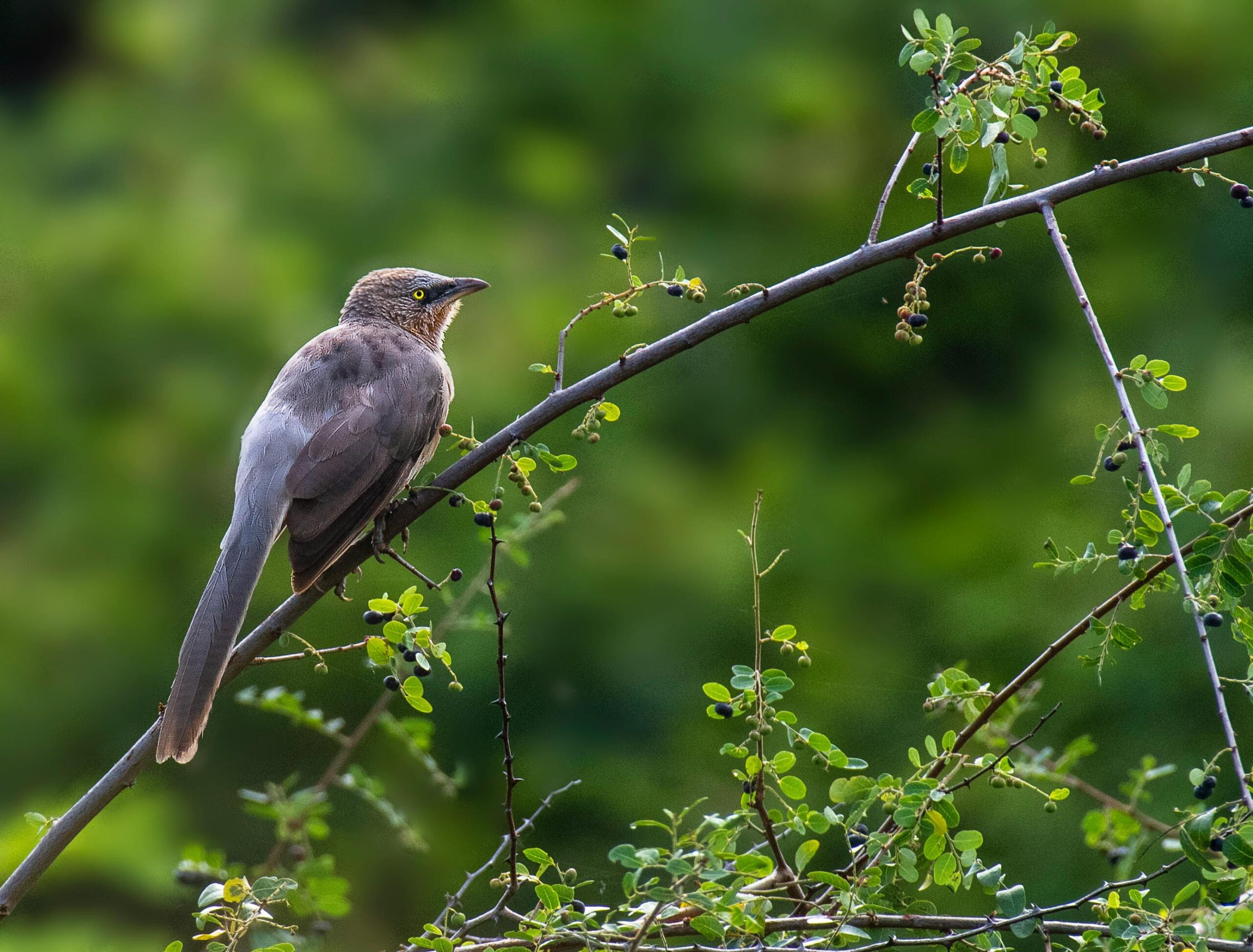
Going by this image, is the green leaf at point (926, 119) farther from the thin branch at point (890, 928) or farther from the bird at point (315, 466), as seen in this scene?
the bird at point (315, 466)

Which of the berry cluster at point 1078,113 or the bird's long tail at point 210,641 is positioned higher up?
the berry cluster at point 1078,113

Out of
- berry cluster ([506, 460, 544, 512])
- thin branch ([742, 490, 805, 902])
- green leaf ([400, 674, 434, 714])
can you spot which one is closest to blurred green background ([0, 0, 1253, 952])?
green leaf ([400, 674, 434, 714])

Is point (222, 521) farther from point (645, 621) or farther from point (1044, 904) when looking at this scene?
point (1044, 904)

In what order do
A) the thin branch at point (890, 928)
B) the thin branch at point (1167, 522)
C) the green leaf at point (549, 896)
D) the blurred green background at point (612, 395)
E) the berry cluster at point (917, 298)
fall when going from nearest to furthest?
the thin branch at point (1167, 522)
the thin branch at point (890, 928)
the green leaf at point (549, 896)
the berry cluster at point (917, 298)
the blurred green background at point (612, 395)

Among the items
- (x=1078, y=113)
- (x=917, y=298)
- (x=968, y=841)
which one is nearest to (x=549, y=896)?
(x=968, y=841)

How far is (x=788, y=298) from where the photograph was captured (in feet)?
7.25

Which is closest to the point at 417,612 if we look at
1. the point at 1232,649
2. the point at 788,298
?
the point at 788,298

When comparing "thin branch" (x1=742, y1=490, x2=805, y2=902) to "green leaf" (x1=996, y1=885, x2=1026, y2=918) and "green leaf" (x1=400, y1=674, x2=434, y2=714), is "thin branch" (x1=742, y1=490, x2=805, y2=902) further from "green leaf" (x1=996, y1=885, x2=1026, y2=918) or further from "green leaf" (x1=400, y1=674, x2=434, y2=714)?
"green leaf" (x1=400, y1=674, x2=434, y2=714)

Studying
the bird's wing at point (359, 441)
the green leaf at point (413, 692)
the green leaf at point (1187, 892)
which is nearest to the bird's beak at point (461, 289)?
the bird's wing at point (359, 441)

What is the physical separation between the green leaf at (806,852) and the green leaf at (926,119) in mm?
1114

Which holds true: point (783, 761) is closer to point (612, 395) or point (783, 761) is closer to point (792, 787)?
point (792, 787)

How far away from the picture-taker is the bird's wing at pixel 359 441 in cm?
314

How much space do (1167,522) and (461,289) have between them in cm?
295

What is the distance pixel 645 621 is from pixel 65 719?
2.97 meters
